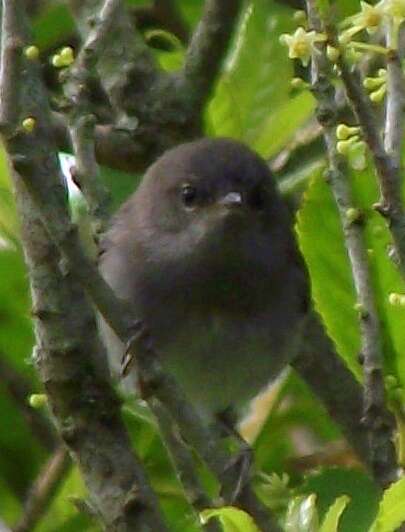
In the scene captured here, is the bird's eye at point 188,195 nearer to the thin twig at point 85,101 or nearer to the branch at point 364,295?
the thin twig at point 85,101

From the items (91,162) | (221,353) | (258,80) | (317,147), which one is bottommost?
(221,353)

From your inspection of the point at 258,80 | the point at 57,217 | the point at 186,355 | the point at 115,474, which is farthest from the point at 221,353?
the point at 57,217

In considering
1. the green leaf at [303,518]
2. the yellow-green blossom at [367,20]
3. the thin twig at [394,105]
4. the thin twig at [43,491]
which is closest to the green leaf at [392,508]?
the green leaf at [303,518]

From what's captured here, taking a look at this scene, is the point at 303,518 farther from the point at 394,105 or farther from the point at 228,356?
the point at 228,356

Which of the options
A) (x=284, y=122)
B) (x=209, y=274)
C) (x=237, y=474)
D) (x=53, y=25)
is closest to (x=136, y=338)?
(x=237, y=474)

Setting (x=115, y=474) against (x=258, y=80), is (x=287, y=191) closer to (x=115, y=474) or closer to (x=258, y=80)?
(x=258, y=80)

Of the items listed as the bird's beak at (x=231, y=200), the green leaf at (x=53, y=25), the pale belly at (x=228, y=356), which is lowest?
the pale belly at (x=228, y=356)

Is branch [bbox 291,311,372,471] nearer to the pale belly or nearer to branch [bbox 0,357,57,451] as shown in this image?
the pale belly
